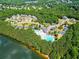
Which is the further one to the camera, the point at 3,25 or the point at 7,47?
the point at 3,25

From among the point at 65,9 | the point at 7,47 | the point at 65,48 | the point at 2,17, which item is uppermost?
the point at 65,48

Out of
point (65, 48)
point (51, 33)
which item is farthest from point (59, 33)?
point (65, 48)

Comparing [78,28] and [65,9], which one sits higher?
[78,28]

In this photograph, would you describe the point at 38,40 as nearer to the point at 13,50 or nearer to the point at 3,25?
the point at 13,50

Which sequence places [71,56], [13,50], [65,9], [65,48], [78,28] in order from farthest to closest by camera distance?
[65,9] < [78,28] < [13,50] < [65,48] < [71,56]

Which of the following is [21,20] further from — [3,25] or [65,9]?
[65,9]

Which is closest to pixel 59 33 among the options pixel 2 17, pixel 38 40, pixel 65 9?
pixel 38 40

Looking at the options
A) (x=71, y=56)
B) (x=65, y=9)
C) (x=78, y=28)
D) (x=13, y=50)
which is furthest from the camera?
(x=65, y=9)
